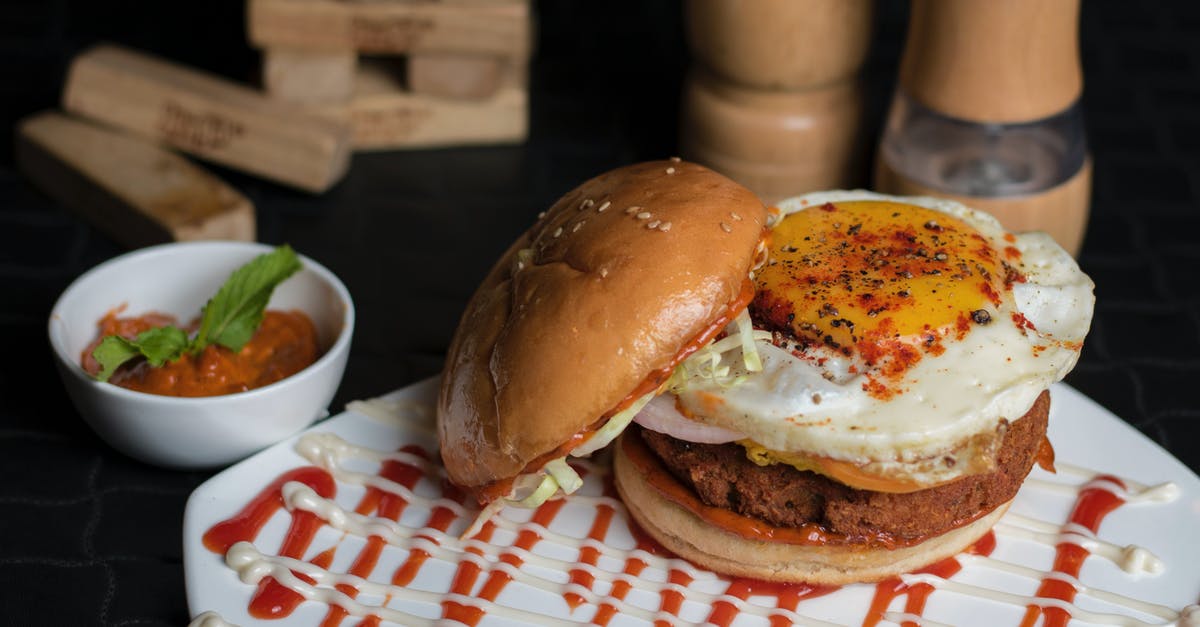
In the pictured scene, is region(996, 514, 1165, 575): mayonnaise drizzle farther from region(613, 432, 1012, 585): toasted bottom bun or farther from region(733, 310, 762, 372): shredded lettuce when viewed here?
region(733, 310, 762, 372): shredded lettuce

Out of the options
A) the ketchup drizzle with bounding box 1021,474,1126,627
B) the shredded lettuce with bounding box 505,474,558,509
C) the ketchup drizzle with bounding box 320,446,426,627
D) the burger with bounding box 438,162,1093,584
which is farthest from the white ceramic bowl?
the ketchup drizzle with bounding box 1021,474,1126,627

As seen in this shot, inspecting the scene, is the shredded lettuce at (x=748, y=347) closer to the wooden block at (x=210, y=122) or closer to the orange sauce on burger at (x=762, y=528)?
the orange sauce on burger at (x=762, y=528)

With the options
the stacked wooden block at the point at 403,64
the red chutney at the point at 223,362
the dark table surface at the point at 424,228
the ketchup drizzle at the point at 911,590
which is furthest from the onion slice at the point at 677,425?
the stacked wooden block at the point at 403,64

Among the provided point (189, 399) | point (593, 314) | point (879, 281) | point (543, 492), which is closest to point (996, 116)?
point (879, 281)

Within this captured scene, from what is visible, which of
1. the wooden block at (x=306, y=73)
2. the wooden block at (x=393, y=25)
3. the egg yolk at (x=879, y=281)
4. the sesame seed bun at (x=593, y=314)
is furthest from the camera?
the wooden block at (x=306, y=73)

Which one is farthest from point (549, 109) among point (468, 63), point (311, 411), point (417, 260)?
point (311, 411)

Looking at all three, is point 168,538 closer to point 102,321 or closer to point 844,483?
point 102,321

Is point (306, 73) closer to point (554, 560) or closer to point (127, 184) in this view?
point (127, 184)
